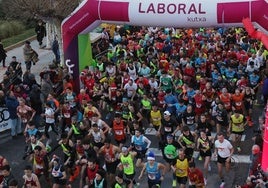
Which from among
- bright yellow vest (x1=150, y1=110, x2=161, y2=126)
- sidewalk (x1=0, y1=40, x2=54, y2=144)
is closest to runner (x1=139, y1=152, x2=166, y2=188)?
bright yellow vest (x1=150, y1=110, x2=161, y2=126)

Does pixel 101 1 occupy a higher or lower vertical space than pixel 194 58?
higher

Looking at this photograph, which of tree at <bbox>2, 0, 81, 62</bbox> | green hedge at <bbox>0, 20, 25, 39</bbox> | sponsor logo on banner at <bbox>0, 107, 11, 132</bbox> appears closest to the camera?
sponsor logo on banner at <bbox>0, 107, 11, 132</bbox>

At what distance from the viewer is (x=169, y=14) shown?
50.7 feet

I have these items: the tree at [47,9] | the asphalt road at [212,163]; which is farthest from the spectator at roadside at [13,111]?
the tree at [47,9]

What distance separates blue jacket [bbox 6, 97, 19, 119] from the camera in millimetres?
15329

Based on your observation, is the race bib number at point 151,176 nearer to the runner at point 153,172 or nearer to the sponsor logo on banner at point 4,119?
the runner at point 153,172

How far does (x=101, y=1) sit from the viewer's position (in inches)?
643

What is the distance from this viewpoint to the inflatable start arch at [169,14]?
14.7 metres

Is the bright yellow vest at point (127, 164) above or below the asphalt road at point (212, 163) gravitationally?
above

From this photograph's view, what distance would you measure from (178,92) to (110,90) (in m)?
2.07

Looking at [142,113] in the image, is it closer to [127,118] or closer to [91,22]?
[127,118]

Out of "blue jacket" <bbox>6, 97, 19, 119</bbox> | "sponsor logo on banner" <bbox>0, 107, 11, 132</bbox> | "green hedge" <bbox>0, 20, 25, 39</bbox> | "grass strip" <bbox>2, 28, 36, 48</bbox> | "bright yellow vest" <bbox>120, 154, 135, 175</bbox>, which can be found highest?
"green hedge" <bbox>0, 20, 25, 39</bbox>

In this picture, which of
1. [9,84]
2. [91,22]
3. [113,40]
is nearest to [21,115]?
[9,84]

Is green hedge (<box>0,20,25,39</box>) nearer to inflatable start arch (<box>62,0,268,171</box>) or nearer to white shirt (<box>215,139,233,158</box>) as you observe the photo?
inflatable start arch (<box>62,0,268,171</box>)
